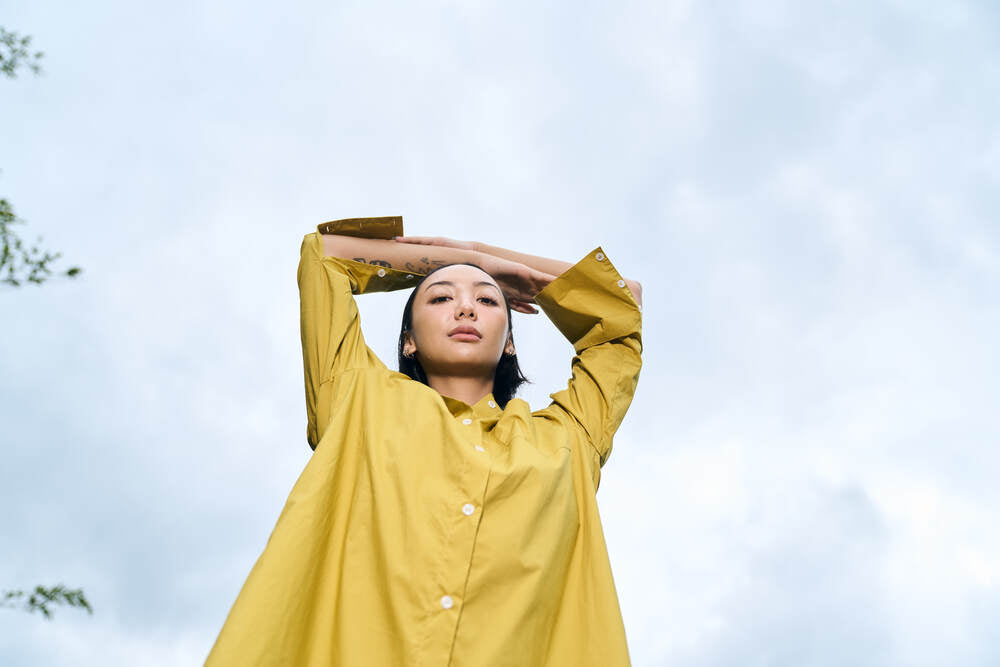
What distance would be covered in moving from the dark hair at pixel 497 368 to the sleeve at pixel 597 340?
0.30 meters

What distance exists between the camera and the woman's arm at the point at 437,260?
13.2 ft

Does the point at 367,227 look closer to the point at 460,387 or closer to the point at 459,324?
the point at 459,324

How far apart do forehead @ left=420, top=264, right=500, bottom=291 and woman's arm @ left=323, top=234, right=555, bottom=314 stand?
7.9 inches

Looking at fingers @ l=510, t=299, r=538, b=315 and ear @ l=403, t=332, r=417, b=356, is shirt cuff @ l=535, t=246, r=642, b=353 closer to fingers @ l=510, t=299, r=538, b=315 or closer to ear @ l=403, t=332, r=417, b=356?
fingers @ l=510, t=299, r=538, b=315

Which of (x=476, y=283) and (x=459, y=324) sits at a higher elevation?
Result: (x=476, y=283)

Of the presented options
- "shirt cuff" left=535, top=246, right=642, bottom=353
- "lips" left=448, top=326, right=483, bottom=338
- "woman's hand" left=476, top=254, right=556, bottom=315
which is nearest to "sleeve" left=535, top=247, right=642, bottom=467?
"shirt cuff" left=535, top=246, right=642, bottom=353

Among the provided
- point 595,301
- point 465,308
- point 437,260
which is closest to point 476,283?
point 465,308

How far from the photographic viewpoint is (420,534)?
274 centimetres

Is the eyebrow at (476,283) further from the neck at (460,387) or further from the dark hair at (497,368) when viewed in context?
the neck at (460,387)

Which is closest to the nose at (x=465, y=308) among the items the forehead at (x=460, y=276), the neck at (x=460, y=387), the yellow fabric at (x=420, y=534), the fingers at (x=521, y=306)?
the forehead at (x=460, y=276)

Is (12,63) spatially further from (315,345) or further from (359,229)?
(315,345)

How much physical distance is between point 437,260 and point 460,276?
0.32 m

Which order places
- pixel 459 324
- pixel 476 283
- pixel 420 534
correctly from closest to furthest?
1. pixel 420 534
2. pixel 459 324
3. pixel 476 283

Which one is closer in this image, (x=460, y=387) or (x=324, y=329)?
(x=324, y=329)
